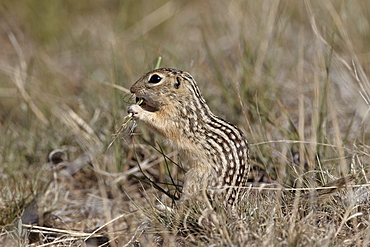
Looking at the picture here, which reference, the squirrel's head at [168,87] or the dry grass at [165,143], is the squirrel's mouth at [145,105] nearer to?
the squirrel's head at [168,87]

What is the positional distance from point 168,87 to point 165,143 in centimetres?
38

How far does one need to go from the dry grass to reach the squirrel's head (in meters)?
0.29

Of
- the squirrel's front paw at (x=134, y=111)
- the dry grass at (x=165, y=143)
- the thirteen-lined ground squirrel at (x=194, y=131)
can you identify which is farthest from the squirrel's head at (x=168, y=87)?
the dry grass at (x=165, y=143)

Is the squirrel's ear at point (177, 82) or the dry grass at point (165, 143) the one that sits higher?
the squirrel's ear at point (177, 82)

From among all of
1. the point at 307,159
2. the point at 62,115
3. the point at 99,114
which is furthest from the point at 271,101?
the point at 62,115

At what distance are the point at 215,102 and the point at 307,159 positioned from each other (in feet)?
3.87

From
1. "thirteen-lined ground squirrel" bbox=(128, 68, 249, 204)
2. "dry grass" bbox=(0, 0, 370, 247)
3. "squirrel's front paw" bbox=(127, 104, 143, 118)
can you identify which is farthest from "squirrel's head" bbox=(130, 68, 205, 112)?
"dry grass" bbox=(0, 0, 370, 247)

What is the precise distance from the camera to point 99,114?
4.23 metres

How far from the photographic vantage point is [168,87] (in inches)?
124

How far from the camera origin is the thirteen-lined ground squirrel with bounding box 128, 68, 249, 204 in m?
2.89

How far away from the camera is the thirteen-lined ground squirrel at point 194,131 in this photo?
2.89 metres

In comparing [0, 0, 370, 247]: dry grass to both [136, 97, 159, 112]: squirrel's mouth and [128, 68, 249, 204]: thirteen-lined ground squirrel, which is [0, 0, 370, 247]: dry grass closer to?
[128, 68, 249, 204]: thirteen-lined ground squirrel

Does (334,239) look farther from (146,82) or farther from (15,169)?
(15,169)

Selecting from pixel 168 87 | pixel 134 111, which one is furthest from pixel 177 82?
pixel 134 111
